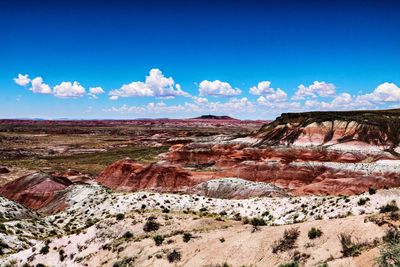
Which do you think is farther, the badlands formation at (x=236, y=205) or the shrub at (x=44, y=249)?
the shrub at (x=44, y=249)

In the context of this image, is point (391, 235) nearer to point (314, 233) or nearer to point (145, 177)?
point (314, 233)

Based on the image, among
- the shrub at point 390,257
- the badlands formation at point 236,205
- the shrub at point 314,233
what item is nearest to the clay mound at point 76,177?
the badlands formation at point 236,205

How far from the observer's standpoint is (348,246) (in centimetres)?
1518

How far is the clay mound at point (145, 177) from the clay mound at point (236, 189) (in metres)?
6.27

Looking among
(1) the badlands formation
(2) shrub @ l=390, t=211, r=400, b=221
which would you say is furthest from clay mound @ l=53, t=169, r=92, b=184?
(2) shrub @ l=390, t=211, r=400, b=221

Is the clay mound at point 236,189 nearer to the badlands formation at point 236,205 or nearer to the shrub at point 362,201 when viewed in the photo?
the badlands formation at point 236,205

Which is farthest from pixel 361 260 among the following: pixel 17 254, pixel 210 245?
pixel 17 254

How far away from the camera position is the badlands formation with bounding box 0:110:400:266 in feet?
56.4

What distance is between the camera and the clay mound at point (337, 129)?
A: 61.4 m

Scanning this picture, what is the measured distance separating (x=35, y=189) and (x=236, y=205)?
31.0 metres

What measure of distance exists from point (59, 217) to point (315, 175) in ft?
101

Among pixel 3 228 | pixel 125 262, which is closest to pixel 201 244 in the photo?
pixel 125 262

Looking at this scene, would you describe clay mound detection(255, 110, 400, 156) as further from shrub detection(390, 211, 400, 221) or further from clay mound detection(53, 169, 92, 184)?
shrub detection(390, 211, 400, 221)

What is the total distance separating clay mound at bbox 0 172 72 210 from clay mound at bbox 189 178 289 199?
59.4 feet
